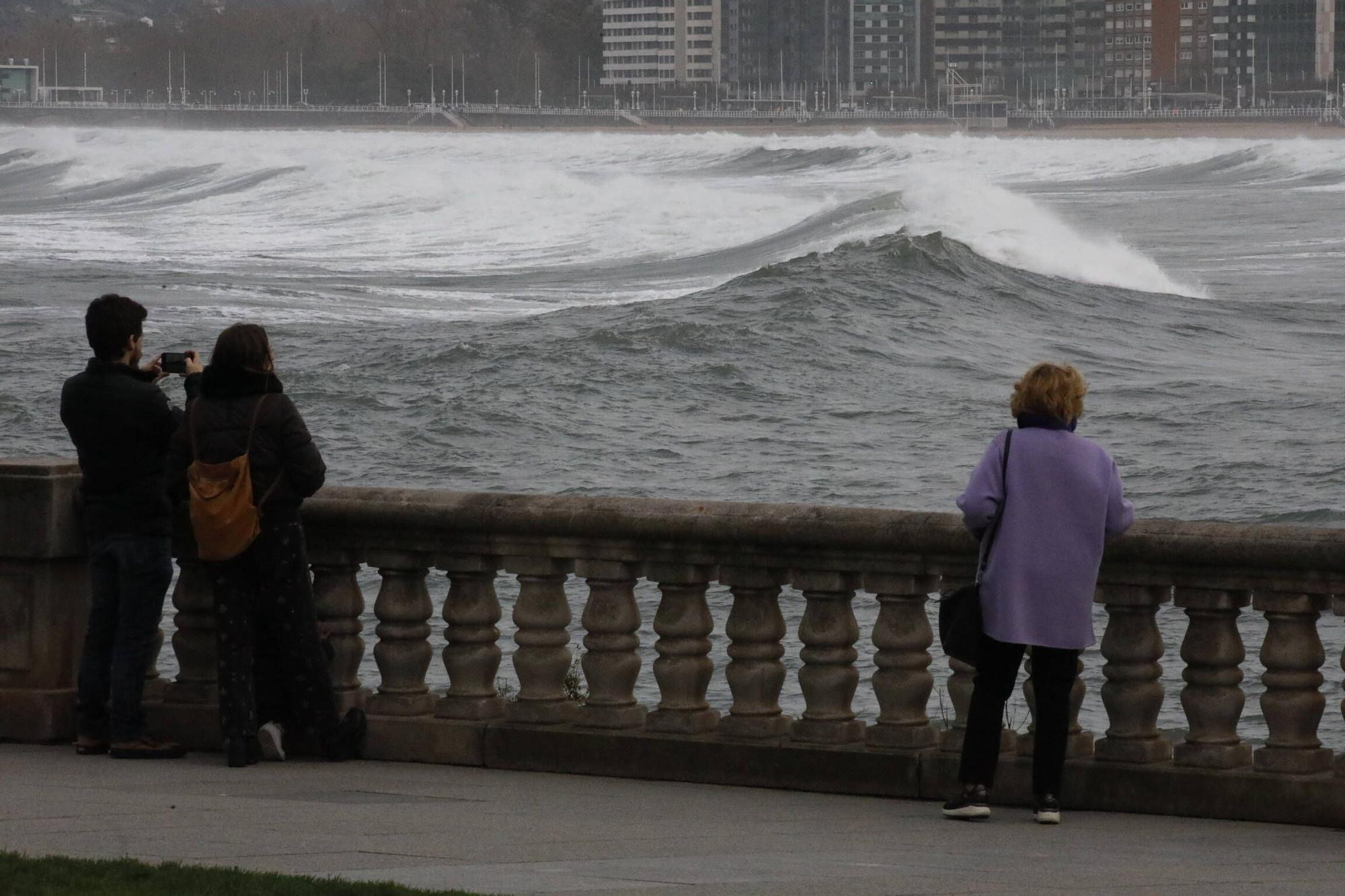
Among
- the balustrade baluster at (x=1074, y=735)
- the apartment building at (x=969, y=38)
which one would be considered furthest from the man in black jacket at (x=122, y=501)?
the apartment building at (x=969, y=38)

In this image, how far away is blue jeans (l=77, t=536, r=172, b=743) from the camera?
5.96m

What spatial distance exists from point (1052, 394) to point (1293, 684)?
0.90m

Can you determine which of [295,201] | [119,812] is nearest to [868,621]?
[119,812]

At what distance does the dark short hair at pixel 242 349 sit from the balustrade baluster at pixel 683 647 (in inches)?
46.3

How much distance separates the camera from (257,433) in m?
5.75

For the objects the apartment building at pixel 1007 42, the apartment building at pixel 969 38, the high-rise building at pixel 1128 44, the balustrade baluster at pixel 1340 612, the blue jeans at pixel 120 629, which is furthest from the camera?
the apartment building at pixel 969 38

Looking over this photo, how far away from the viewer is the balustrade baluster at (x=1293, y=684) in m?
5.19

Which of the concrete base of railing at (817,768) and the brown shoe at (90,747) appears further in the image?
the brown shoe at (90,747)

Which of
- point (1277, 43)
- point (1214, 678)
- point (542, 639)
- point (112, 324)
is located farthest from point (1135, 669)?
point (1277, 43)

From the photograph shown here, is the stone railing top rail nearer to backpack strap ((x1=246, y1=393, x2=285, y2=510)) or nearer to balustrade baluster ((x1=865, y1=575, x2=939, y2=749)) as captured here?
balustrade baluster ((x1=865, y1=575, x2=939, y2=749))

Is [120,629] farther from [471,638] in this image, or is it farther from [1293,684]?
[1293,684]

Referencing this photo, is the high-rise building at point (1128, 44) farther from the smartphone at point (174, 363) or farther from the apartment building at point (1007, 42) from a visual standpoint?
the smartphone at point (174, 363)

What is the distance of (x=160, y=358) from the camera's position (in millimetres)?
5980

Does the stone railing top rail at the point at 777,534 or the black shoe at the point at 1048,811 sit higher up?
the stone railing top rail at the point at 777,534
